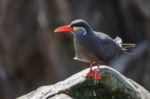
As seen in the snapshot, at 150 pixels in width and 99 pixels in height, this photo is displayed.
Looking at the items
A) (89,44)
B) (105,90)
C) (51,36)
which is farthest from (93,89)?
(51,36)

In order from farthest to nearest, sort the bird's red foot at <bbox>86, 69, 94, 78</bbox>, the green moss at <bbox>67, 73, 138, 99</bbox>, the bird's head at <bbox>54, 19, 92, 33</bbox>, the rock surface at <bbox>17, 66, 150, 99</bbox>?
the bird's head at <bbox>54, 19, 92, 33</bbox> < the bird's red foot at <bbox>86, 69, 94, 78</bbox> < the green moss at <bbox>67, 73, 138, 99</bbox> < the rock surface at <bbox>17, 66, 150, 99</bbox>

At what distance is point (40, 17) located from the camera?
2006 cm

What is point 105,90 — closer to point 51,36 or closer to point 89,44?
point 89,44

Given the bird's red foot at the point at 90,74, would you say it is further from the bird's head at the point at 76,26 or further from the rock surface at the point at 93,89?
the bird's head at the point at 76,26

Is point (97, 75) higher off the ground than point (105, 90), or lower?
higher

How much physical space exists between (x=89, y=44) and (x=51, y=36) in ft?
36.9

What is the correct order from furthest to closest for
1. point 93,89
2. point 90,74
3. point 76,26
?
1. point 76,26
2. point 90,74
3. point 93,89

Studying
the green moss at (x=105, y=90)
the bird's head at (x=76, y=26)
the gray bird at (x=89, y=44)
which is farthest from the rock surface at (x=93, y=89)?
the bird's head at (x=76, y=26)

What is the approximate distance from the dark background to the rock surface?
10789 mm

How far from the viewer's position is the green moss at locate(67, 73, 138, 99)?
26.0ft

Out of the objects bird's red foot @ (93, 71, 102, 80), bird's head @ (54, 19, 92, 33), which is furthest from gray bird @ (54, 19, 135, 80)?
bird's red foot @ (93, 71, 102, 80)

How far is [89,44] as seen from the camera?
8.49 meters

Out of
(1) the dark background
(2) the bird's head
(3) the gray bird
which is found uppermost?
(2) the bird's head

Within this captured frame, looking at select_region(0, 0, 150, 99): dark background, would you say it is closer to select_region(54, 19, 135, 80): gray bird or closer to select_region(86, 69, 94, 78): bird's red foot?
select_region(54, 19, 135, 80): gray bird
